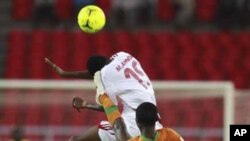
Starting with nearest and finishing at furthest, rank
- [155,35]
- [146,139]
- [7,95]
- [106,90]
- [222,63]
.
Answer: [146,139]
[106,90]
[7,95]
[222,63]
[155,35]

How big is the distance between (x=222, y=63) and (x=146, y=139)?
21.7 ft

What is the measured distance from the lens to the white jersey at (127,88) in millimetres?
5559

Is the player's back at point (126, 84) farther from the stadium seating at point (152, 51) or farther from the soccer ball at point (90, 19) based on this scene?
the stadium seating at point (152, 51)

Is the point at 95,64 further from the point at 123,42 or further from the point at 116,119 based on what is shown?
the point at 123,42

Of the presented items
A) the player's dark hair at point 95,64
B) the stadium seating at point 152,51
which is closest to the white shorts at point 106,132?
the player's dark hair at point 95,64

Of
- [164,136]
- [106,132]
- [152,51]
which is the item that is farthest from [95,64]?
[152,51]

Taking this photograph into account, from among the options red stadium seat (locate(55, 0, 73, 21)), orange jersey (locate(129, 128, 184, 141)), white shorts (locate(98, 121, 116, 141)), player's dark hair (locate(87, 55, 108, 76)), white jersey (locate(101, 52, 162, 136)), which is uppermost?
red stadium seat (locate(55, 0, 73, 21))

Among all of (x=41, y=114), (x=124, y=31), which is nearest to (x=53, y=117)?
(x=41, y=114)

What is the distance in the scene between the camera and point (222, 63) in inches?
437

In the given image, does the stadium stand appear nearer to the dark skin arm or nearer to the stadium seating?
the stadium seating

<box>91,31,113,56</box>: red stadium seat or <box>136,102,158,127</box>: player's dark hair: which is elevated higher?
<box>91,31,113,56</box>: red stadium seat

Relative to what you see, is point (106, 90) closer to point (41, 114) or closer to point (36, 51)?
point (41, 114)

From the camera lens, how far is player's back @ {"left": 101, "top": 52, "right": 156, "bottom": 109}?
5559mm

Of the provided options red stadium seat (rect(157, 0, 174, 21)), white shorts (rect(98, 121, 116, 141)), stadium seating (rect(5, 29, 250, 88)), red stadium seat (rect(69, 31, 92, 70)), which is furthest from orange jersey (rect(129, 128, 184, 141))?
red stadium seat (rect(157, 0, 174, 21))
